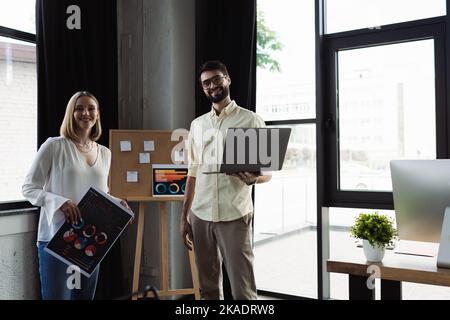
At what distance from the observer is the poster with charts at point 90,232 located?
219 centimetres

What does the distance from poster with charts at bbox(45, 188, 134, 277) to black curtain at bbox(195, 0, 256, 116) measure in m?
1.35

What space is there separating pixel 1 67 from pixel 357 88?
8.21ft

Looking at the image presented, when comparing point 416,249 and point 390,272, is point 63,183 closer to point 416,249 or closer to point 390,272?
point 390,272

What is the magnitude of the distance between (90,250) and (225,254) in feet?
2.47

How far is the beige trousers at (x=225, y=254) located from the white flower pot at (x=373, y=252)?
77 cm

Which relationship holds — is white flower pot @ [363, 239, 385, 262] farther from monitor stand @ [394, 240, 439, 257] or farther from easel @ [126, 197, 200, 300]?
easel @ [126, 197, 200, 300]

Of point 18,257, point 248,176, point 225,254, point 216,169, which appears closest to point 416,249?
point 248,176

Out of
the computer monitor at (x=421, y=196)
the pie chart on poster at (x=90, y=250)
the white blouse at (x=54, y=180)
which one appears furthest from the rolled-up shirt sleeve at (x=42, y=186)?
the computer monitor at (x=421, y=196)

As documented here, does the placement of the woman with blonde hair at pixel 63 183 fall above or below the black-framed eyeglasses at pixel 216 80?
below

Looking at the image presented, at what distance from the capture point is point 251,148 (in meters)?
2.07

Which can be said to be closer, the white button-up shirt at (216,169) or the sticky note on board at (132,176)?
the white button-up shirt at (216,169)

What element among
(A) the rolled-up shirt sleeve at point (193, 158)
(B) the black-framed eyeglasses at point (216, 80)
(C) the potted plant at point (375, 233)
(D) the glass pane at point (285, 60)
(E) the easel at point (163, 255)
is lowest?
(E) the easel at point (163, 255)

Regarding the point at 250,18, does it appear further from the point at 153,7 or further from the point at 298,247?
the point at 298,247

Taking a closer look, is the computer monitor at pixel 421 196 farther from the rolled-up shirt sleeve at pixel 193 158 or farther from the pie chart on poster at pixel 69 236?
the pie chart on poster at pixel 69 236
